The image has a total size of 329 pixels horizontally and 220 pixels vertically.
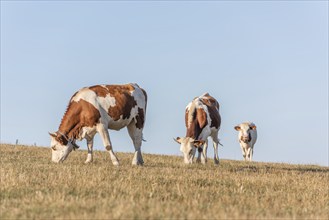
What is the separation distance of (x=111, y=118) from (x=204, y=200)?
8.64 metres

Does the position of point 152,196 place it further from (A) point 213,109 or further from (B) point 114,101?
(A) point 213,109

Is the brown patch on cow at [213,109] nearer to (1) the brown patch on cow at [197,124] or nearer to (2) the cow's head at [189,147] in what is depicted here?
(1) the brown patch on cow at [197,124]

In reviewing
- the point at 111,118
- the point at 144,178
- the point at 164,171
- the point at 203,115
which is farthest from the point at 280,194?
the point at 203,115

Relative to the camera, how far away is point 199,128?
2216 cm

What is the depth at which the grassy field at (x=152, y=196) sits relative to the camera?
8500mm

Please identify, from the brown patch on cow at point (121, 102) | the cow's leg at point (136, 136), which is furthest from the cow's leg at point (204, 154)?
the brown patch on cow at point (121, 102)

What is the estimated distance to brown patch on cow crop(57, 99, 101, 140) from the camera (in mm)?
17938

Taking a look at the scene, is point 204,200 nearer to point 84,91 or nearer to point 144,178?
point 144,178

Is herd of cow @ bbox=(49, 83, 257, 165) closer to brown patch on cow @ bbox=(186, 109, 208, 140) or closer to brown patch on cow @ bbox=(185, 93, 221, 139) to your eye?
brown patch on cow @ bbox=(186, 109, 208, 140)

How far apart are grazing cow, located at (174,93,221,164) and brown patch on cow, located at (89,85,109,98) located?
4155 millimetres

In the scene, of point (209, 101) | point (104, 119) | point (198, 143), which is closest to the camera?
point (104, 119)

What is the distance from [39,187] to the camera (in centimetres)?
1095

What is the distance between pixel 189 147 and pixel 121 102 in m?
3.68

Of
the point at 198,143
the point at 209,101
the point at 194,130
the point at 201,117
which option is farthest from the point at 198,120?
the point at 209,101
